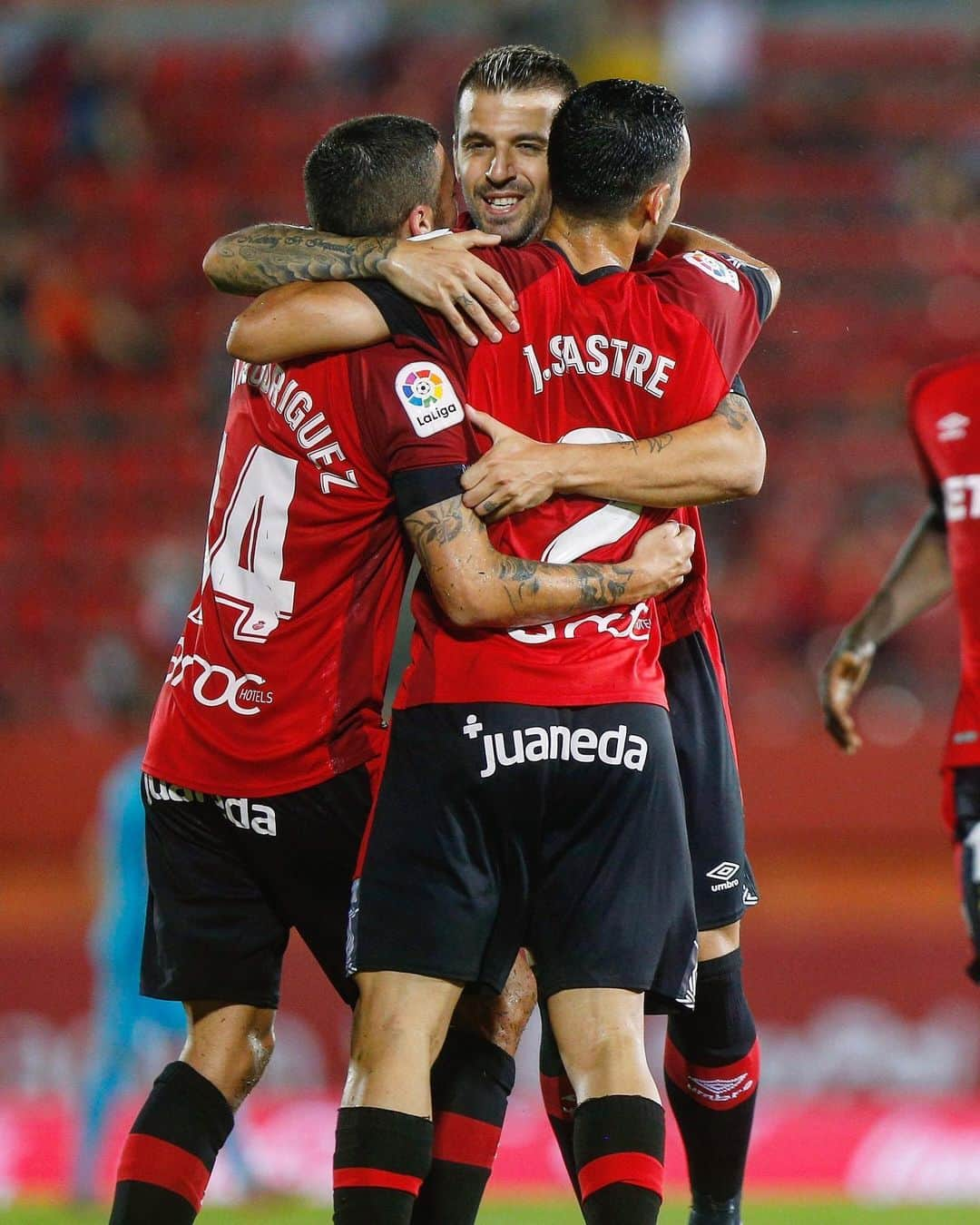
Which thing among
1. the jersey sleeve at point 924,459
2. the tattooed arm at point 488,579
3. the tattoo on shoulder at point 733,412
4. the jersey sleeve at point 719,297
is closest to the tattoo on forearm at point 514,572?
the tattooed arm at point 488,579

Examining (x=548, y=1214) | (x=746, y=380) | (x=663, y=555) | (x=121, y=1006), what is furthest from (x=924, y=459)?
(x=746, y=380)

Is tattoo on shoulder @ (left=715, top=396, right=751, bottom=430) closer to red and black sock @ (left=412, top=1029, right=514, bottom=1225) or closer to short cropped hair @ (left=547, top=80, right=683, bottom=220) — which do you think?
short cropped hair @ (left=547, top=80, right=683, bottom=220)

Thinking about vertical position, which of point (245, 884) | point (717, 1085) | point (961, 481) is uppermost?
point (961, 481)

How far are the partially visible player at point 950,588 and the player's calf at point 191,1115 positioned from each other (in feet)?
5.28

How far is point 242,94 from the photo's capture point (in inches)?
577

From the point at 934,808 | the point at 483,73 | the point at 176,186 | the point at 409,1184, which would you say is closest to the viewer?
the point at 409,1184

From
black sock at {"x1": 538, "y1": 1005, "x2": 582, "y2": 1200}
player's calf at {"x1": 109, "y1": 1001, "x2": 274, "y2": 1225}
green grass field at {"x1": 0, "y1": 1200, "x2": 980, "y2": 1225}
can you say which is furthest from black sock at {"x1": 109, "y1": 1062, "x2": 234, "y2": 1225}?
green grass field at {"x1": 0, "y1": 1200, "x2": 980, "y2": 1225}

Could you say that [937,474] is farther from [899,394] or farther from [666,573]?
[899,394]

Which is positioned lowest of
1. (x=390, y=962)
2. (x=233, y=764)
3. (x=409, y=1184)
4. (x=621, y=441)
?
(x=409, y=1184)

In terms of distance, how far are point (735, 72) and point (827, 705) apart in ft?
35.5

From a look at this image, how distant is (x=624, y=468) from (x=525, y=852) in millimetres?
726

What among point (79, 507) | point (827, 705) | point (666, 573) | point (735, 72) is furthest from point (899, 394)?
point (666, 573)

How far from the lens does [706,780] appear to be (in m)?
3.89

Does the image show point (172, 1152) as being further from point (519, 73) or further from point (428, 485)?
point (519, 73)
